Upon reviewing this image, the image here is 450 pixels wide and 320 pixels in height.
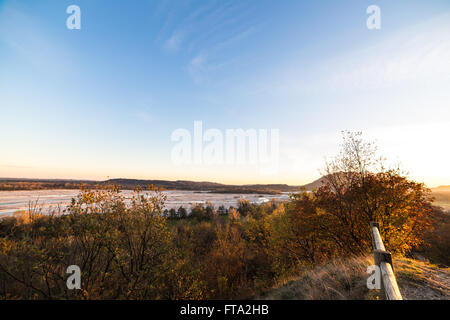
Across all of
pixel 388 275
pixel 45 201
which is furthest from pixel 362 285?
pixel 45 201

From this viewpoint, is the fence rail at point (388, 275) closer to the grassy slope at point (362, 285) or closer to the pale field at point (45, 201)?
the grassy slope at point (362, 285)

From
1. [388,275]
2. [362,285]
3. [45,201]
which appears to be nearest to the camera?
[388,275]

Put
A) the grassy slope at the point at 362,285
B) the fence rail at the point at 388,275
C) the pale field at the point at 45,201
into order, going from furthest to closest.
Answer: the pale field at the point at 45,201, the grassy slope at the point at 362,285, the fence rail at the point at 388,275

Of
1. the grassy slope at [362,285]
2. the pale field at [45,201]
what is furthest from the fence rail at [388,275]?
the pale field at [45,201]

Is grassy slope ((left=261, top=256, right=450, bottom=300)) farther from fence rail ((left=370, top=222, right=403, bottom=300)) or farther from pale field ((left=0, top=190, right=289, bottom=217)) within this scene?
pale field ((left=0, top=190, right=289, bottom=217))

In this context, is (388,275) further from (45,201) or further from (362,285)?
(45,201)

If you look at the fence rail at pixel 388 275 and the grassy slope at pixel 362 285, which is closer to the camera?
the fence rail at pixel 388 275

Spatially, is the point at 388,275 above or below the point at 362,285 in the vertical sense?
above

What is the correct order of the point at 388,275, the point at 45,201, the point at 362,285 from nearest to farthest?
the point at 388,275 < the point at 362,285 < the point at 45,201

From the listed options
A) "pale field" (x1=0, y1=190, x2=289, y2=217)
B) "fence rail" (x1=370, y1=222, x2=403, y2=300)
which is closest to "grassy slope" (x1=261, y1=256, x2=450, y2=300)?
"fence rail" (x1=370, y1=222, x2=403, y2=300)

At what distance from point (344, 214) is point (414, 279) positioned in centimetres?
712

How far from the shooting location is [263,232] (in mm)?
28609
